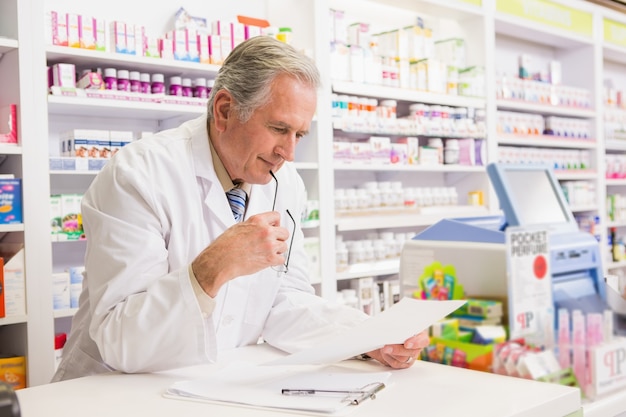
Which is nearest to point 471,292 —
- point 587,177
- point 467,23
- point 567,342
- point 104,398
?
point 567,342

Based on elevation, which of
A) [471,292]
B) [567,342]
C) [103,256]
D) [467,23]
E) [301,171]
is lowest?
[567,342]

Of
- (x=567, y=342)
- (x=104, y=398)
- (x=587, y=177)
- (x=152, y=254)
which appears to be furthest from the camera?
(x=587, y=177)

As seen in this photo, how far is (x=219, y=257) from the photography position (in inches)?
59.7

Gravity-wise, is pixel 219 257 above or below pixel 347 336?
above

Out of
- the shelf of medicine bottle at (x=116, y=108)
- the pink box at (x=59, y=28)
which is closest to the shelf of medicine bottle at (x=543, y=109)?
the shelf of medicine bottle at (x=116, y=108)

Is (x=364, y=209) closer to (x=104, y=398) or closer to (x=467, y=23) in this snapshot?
(x=467, y=23)

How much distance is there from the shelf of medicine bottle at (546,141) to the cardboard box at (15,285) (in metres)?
3.76

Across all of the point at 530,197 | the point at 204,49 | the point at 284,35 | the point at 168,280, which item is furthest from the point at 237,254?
the point at 284,35

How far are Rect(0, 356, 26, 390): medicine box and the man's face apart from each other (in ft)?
6.29

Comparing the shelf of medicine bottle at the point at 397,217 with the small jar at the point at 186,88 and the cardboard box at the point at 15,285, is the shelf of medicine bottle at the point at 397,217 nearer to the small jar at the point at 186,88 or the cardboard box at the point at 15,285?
the small jar at the point at 186,88

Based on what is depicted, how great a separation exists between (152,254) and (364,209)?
3.15 metres

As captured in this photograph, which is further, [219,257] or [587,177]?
[587,177]

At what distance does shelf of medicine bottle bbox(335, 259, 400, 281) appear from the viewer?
14.9 feet

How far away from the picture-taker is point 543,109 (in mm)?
5898
